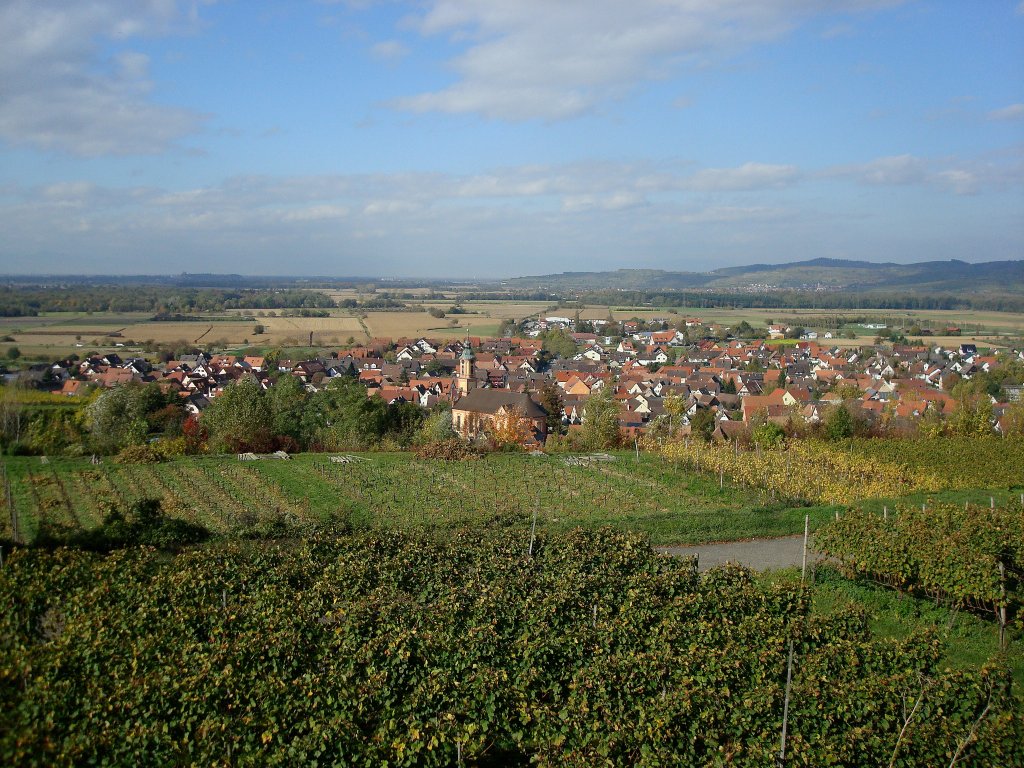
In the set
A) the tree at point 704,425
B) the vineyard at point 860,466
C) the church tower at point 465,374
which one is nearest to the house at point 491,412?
the church tower at point 465,374

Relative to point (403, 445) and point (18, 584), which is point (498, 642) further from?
point (403, 445)

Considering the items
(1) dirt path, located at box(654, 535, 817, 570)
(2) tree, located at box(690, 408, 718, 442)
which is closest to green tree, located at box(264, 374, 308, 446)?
(2) tree, located at box(690, 408, 718, 442)

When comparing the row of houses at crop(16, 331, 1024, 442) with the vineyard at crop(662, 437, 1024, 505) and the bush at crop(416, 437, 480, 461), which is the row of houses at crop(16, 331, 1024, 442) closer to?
the bush at crop(416, 437, 480, 461)

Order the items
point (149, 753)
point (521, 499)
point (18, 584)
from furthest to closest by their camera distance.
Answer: point (521, 499) → point (18, 584) → point (149, 753)

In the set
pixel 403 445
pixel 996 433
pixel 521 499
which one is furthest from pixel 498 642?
pixel 996 433

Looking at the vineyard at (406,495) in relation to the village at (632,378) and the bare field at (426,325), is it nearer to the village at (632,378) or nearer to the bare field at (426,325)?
the village at (632,378)

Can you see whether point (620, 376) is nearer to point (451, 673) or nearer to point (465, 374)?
point (465, 374)

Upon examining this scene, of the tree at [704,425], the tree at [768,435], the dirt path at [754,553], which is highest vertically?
the tree at [768,435]
